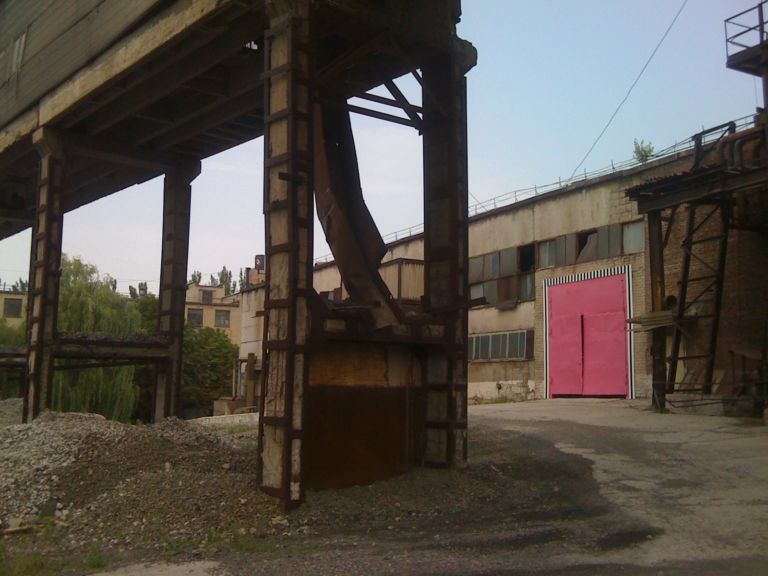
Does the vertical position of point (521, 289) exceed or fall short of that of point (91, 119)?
it falls short

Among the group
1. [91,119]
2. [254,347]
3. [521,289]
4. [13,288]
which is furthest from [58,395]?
[13,288]

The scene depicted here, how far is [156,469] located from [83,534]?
1883 millimetres

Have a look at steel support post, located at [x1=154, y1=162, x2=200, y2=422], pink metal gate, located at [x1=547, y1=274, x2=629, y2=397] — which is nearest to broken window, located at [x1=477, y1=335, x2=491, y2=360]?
pink metal gate, located at [x1=547, y1=274, x2=629, y2=397]

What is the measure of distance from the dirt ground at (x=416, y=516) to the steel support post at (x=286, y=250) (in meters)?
0.62

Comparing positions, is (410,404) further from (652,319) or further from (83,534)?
(652,319)

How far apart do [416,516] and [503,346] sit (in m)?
21.6

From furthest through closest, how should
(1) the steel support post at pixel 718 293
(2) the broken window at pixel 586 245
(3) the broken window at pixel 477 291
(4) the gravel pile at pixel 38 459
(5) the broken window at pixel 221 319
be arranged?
(5) the broken window at pixel 221 319 < (3) the broken window at pixel 477 291 < (2) the broken window at pixel 586 245 < (1) the steel support post at pixel 718 293 < (4) the gravel pile at pixel 38 459

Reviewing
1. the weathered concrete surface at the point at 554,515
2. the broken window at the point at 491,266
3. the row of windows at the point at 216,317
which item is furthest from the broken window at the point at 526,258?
the row of windows at the point at 216,317

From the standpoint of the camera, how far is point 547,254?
2811cm

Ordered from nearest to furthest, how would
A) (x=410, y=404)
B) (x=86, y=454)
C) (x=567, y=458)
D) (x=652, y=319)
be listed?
(x=86, y=454)
(x=410, y=404)
(x=567, y=458)
(x=652, y=319)

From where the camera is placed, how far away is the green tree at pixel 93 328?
27.2 metres

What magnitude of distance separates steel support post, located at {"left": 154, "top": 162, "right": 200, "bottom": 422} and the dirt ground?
5949mm

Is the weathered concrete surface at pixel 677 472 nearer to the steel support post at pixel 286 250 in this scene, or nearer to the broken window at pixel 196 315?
the steel support post at pixel 286 250

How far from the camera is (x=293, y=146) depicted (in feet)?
31.4
